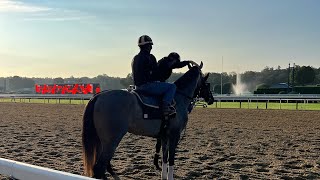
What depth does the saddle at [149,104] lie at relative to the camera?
6.19m

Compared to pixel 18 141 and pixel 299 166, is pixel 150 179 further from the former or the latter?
pixel 18 141

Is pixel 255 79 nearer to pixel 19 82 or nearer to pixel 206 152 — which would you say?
pixel 19 82

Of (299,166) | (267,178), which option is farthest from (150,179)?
(299,166)

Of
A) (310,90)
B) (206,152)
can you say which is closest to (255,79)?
(310,90)

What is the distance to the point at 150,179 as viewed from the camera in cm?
684

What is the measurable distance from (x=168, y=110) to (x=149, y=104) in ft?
1.02

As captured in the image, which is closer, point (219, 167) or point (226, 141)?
point (219, 167)

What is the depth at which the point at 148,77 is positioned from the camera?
21.3ft

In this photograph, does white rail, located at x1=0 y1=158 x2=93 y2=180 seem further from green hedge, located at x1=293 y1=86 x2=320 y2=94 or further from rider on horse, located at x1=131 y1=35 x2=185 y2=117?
green hedge, located at x1=293 y1=86 x2=320 y2=94

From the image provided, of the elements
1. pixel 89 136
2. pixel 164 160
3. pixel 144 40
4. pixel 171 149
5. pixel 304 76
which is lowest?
pixel 164 160

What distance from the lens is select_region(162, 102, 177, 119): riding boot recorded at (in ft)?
20.7

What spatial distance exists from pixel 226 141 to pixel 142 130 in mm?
5977

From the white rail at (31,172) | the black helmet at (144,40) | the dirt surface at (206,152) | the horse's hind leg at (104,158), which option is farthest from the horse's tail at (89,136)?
the white rail at (31,172)

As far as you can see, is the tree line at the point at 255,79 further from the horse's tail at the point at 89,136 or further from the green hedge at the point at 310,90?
the horse's tail at the point at 89,136
